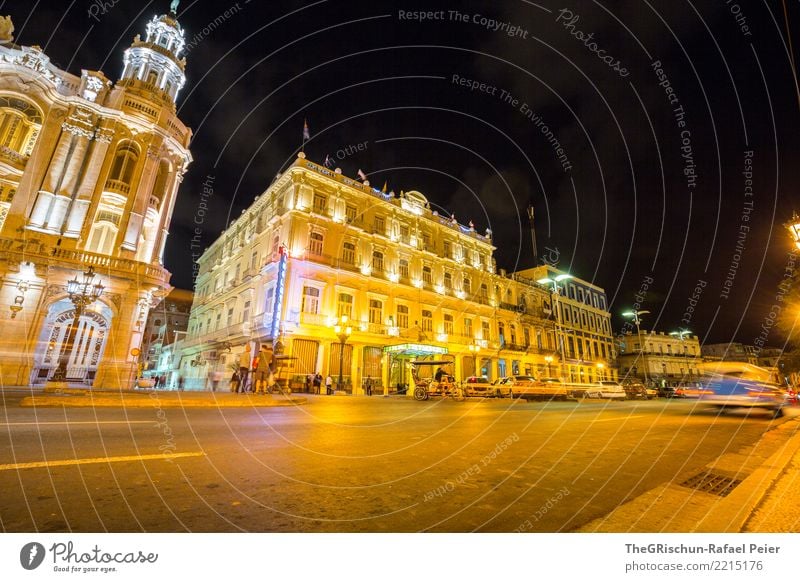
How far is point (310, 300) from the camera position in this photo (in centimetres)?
2228

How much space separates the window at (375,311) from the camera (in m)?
24.9

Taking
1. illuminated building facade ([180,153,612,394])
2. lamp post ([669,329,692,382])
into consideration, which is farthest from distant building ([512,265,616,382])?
lamp post ([669,329,692,382])

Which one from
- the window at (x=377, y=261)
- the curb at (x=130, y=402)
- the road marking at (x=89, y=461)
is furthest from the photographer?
the window at (x=377, y=261)

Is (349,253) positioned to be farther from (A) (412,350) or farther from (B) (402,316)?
(A) (412,350)

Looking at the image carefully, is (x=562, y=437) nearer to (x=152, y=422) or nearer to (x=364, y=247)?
(x=152, y=422)

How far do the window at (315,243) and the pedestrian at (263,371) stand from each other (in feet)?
29.6

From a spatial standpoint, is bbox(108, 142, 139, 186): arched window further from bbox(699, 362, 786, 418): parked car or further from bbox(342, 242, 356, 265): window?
bbox(699, 362, 786, 418): parked car

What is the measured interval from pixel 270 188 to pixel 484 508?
27160 millimetres

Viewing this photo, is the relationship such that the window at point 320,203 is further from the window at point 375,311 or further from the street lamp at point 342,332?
the street lamp at point 342,332

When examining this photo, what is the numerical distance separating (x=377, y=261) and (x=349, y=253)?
8.12ft

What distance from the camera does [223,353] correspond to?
88.1ft

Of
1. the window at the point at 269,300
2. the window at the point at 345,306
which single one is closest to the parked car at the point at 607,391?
the window at the point at 345,306

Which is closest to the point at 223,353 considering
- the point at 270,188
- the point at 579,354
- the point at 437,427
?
the point at 270,188

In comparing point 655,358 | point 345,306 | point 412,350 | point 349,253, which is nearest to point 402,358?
point 412,350
